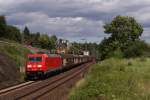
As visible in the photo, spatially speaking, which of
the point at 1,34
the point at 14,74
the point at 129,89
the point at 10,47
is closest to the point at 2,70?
the point at 14,74

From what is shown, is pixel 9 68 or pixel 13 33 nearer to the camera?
pixel 9 68

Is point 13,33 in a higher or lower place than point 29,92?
higher

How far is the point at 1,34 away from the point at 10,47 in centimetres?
3985

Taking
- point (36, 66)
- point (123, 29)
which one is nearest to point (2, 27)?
point (123, 29)

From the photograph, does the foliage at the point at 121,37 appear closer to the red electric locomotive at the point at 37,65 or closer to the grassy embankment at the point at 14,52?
the grassy embankment at the point at 14,52

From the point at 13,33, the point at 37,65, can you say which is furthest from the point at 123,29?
the point at 13,33

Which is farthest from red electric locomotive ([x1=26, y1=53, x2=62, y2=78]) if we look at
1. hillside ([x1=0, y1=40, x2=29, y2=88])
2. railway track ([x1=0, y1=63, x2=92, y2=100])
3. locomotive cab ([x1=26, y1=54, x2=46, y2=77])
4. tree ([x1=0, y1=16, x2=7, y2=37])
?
tree ([x1=0, y1=16, x2=7, y2=37])

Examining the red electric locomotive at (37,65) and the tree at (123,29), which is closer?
the red electric locomotive at (37,65)

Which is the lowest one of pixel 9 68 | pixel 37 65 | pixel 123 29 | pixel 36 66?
pixel 9 68

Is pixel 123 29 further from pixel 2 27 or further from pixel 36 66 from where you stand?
pixel 36 66

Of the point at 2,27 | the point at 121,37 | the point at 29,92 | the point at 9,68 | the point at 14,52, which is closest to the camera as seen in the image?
the point at 29,92

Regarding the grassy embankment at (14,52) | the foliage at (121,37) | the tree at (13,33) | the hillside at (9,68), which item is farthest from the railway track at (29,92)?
the tree at (13,33)

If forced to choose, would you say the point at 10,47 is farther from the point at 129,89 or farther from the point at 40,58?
the point at 129,89

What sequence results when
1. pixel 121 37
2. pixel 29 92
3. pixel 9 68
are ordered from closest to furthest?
pixel 29 92, pixel 9 68, pixel 121 37
